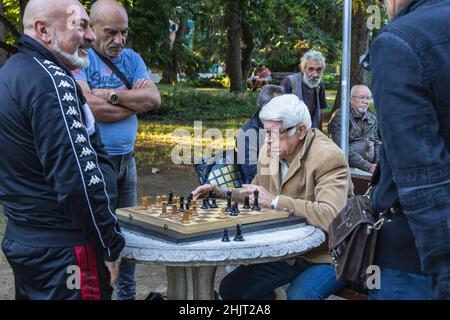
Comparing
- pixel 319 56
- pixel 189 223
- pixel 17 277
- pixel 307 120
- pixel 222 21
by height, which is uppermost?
pixel 222 21

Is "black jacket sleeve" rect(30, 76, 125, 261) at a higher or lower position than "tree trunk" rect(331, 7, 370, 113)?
lower

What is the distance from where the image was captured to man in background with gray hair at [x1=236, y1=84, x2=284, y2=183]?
165 inches

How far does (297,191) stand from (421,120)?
5.34 feet

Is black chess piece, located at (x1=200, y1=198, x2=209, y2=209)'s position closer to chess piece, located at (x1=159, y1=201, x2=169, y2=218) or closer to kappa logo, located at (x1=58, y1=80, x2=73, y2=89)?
chess piece, located at (x1=159, y1=201, x2=169, y2=218)

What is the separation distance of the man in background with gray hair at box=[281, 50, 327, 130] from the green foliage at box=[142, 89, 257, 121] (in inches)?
486

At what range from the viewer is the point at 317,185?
3170 millimetres

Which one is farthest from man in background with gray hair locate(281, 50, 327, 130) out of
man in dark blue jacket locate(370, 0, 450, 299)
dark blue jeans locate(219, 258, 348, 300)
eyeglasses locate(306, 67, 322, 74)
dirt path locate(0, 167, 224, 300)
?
man in dark blue jacket locate(370, 0, 450, 299)

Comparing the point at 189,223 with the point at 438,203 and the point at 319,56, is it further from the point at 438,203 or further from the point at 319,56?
the point at 319,56

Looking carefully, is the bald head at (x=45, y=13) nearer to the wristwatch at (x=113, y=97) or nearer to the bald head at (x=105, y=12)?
the wristwatch at (x=113, y=97)

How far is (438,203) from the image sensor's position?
168 cm

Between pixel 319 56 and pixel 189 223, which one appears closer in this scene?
pixel 189 223

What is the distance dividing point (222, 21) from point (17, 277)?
2243cm

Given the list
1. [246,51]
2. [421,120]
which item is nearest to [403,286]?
[421,120]

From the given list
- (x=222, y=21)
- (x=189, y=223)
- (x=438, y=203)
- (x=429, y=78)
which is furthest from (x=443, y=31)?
(x=222, y=21)
